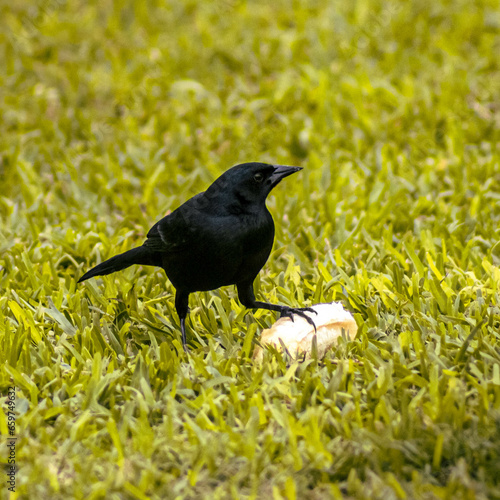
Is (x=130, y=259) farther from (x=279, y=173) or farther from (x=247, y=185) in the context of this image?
(x=279, y=173)

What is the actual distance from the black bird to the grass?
0.29 meters

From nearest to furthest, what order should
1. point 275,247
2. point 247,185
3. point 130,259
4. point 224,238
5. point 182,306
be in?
point 224,238 < point 247,185 < point 182,306 < point 130,259 < point 275,247

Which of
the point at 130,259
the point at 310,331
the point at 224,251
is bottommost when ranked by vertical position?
the point at 310,331

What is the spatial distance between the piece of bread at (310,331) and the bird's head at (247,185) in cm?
60

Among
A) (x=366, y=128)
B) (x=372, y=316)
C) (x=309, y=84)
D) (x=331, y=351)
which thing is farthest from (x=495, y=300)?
(x=309, y=84)

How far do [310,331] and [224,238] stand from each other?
610mm

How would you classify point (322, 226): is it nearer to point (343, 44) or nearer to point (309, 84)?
point (309, 84)

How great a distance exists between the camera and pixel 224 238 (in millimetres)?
3420

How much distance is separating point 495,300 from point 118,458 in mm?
2168

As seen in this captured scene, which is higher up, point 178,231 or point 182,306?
point 178,231

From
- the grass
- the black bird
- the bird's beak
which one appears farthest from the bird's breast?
the grass

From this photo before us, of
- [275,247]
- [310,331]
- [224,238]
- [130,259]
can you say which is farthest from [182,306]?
[275,247]

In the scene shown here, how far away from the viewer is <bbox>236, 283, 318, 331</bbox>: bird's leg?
11.7ft

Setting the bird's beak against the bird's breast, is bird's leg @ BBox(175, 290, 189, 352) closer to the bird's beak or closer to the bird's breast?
the bird's breast
